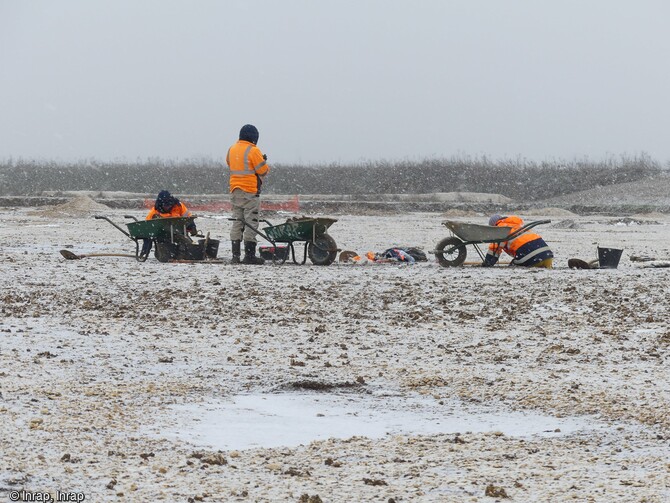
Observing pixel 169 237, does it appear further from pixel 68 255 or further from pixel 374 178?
pixel 374 178

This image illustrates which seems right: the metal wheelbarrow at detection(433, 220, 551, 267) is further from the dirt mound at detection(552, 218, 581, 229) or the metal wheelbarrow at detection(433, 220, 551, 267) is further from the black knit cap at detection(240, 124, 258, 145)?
the dirt mound at detection(552, 218, 581, 229)

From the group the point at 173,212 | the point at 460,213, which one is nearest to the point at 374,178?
the point at 460,213

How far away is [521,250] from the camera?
13047 mm

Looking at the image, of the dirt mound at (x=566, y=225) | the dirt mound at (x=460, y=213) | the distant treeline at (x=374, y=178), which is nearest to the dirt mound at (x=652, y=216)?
the dirt mound at (x=460, y=213)

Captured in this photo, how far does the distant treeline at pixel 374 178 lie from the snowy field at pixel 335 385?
40476mm

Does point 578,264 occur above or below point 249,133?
below

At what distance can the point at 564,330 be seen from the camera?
829 cm

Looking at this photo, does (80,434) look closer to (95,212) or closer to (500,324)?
(500,324)

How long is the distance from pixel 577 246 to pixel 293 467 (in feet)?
50.8

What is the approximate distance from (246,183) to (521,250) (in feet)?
11.8

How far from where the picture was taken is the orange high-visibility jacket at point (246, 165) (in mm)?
13453

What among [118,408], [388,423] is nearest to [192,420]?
[118,408]

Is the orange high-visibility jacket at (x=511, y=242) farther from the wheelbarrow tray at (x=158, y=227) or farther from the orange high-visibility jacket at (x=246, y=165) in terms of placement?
the wheelbarrow tray at (x=158, y=227)

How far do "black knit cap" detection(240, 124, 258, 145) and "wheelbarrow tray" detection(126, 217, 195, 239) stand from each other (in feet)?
4.21
